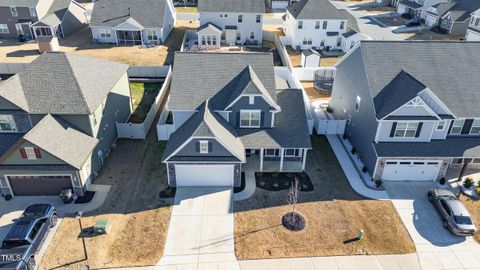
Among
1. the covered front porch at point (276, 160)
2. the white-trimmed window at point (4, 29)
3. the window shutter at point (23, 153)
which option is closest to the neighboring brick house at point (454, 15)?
the covered front porch at point (276, 160)

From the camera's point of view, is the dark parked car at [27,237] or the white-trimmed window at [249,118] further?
the white-trimmed window at [249,118]

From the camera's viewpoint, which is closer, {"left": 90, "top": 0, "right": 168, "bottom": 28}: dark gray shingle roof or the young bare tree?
the young bare tree

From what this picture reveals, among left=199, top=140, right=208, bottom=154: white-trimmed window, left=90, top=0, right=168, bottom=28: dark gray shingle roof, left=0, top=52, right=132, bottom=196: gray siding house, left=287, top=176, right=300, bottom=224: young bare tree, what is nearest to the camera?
left=287, top=176, right=300, bottom=224: young bare tree

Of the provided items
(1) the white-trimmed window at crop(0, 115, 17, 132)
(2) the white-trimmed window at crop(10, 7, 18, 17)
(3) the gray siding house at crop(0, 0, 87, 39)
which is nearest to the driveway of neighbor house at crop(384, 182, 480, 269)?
(1) the white-trimmed window at crop(0, 115, 17, 132)

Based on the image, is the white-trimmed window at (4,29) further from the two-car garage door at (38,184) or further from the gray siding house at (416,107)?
the gray siding house at (416,107)

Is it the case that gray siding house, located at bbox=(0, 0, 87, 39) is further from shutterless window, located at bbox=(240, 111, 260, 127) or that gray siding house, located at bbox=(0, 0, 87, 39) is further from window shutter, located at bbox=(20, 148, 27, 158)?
shutterless window, located at bbox=(240, 111, 260, 127)

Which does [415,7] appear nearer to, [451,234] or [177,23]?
[177,23]
